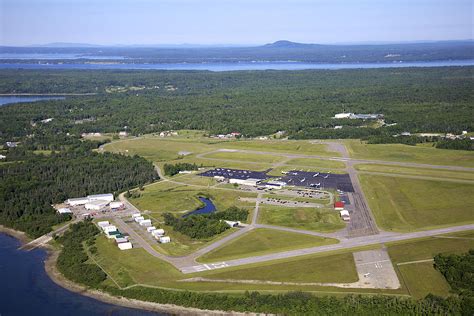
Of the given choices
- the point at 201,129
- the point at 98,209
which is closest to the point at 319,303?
the point at 98,209

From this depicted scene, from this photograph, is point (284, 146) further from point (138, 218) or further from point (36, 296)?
point (36, 296)

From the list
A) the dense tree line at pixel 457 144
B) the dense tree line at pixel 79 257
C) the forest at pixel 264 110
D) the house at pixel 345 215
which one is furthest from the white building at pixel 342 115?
the dense tree line at pixel 79 257

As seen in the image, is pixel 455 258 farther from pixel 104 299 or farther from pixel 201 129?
pixel 201 129

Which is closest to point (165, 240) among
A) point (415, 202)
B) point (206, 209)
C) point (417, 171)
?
point (206, 209)

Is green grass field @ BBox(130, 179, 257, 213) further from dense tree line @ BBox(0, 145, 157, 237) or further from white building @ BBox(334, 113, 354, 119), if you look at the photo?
white building @ BBox(334, 113, 354, 119)

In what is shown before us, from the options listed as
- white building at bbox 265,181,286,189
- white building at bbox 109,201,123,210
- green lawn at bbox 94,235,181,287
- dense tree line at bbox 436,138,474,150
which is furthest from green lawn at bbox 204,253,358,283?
dense tree line at bbox 436,138,474,150

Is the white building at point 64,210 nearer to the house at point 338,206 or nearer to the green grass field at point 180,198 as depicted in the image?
the green grass field at point 180,198

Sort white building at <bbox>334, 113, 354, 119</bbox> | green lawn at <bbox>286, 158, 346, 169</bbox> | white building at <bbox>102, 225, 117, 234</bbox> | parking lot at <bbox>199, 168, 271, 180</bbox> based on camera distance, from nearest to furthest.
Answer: white building at <bbox>102, 225, 117, 234</bbox>, parking lot at <bbox>199, 168, 271, 180</bbox>, green lawn at <bbox>286, 158, 346, 169</bbox>, white building at <bbox>334, 113, 354, 119</bbox>
